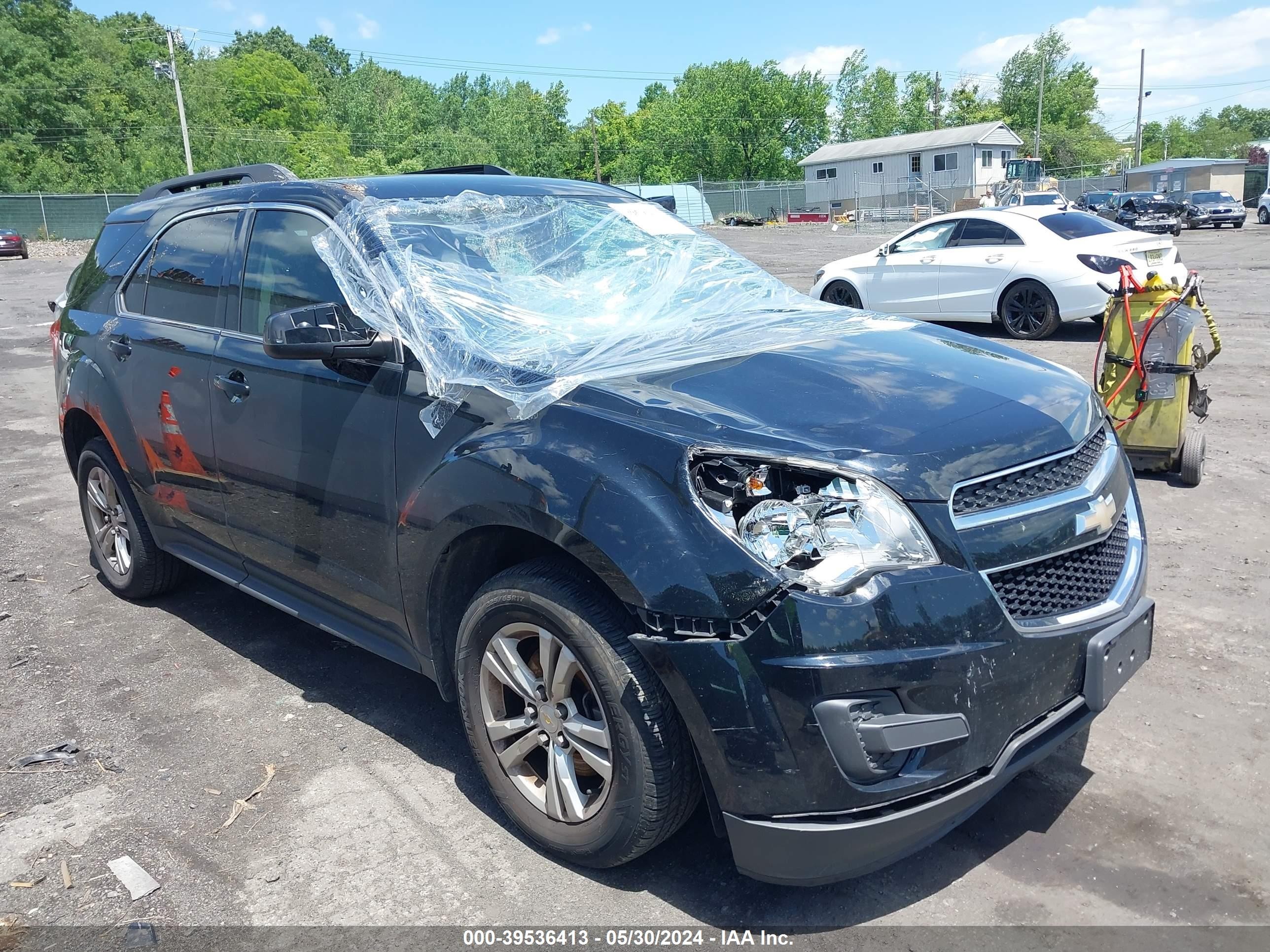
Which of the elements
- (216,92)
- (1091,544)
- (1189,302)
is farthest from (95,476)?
(216,92)

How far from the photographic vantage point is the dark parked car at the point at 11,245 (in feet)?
127

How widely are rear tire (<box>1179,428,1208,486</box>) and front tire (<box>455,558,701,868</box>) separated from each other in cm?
480

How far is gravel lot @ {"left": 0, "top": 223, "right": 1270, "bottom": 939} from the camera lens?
2.71 metres

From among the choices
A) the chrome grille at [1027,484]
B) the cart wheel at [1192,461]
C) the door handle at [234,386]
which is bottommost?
the cart wheel at [1192,461]

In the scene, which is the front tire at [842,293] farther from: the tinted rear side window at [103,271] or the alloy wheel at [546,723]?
the alloy wheel at [546,723]

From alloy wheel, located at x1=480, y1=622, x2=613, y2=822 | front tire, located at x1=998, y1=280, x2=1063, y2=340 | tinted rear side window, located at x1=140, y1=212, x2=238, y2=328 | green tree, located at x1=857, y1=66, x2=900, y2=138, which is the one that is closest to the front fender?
alloy wheel, located at x1=480, y1=622, x2=613, y2=822

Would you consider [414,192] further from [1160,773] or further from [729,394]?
[1160,773]

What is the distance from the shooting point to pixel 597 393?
2717 mm

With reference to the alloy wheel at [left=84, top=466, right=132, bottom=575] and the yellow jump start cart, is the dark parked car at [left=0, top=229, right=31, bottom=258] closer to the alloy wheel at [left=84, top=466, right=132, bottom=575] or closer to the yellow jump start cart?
the alloy wheel at [left=84, top=466, right=132, bottom=575]

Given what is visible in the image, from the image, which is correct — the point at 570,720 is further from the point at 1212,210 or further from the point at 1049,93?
the point at 1049,93

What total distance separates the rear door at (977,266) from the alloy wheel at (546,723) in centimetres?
1012

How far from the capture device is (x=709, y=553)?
2.34 meters

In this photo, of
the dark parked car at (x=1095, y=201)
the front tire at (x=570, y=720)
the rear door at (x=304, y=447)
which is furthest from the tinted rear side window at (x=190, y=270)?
the dark parked car at (x=1095, y=201)

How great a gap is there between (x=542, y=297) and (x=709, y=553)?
1436 mm
